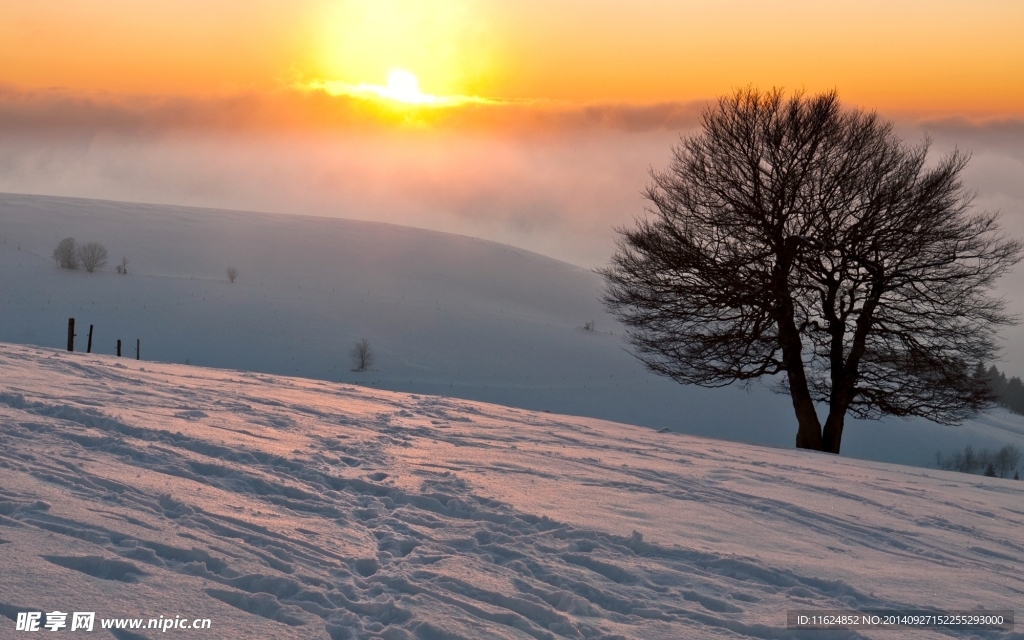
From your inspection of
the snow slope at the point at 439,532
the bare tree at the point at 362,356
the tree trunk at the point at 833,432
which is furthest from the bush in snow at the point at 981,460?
the bare tree at the point at 362,356

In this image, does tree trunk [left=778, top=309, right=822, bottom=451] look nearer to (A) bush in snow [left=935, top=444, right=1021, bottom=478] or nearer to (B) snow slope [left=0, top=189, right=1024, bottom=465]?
(B) snow slope [left=0, top=189, right=1024, bottom=465]

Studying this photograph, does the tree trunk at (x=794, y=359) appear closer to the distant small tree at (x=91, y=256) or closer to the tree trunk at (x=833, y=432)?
the tree trunk at (x=833, y=432)

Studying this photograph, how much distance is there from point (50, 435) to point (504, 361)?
33.1 meters

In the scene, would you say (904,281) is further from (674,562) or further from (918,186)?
A: (674,562)

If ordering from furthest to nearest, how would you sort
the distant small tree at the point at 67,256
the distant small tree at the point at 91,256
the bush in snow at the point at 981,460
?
the distant small tree at the point at 67,256 → the distant small tree at the point at 91,256 → the bush in snow at the point at 981,460

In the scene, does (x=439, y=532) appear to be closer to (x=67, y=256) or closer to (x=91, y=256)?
(x=91, y=256)

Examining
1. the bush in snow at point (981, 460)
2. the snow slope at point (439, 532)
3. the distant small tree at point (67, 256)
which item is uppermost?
the distant small tree at point (67, 256)

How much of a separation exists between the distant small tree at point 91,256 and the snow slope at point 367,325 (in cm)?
85

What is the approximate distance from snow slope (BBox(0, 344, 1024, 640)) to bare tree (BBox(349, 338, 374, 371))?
26239mm

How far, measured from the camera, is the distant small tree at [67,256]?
4675 centimetres

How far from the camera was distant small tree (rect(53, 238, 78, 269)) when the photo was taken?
46.8m

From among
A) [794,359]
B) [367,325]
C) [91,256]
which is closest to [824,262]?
[794,359]

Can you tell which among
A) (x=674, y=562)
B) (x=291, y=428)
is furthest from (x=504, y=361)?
(x=674, y=562)

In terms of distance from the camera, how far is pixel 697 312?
1552cm
